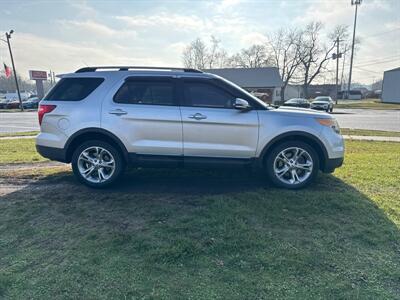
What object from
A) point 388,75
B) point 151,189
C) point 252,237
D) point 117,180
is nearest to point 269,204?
point 252,237

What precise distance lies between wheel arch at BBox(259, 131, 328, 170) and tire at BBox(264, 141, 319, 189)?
0.06 m

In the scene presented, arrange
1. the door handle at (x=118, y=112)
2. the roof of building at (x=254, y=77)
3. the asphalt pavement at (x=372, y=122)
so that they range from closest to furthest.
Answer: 1. the door handle at (x=118, y=112)
2. the asphalt pavement at (x=372, y=122)
3. the roof of building at (x=254, y=77)

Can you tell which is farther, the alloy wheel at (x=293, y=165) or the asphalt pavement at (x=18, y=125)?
the asphalt pavement at (x=18, y=125)

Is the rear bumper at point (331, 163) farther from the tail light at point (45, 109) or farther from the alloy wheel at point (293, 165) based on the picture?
the tail light at point (45, 109)

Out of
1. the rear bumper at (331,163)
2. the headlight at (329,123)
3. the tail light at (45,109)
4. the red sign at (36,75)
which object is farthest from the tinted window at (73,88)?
the red sign at (36,75)

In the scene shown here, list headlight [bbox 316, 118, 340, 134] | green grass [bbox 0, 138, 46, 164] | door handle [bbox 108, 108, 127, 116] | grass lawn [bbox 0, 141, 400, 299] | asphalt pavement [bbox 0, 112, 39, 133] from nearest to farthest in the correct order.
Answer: grass lawn [bbox 0, 141, 400, 299]
door handle [bbox 108, 108, 127, 116]
headlight [bbox 316, 118, 340, 134]
green grass [bbox 0, 138, 46, 164]
asphalt pavement [bbox 0, 112, 39, 133]

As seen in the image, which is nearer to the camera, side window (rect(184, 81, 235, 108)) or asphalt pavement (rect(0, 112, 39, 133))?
side window (rect(184, 81, 235, 108))

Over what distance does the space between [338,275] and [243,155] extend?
7.76 ft

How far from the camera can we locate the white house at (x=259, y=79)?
52469 millimetres

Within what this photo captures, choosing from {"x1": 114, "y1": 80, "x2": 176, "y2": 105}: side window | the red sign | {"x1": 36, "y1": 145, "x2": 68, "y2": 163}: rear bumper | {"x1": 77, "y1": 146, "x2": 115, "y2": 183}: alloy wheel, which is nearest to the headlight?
{"x1": 114, "y1": 80, "x2": 176, "y2": 105}: side window

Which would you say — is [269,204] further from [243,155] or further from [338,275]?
[338,275]

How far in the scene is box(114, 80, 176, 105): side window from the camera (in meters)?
4.73

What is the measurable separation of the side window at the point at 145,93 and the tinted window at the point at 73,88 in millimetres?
455

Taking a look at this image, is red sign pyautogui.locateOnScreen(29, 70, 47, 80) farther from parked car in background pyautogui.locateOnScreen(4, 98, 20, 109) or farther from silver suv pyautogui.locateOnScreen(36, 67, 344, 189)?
silver suv pyautogui.locateOnScreen(36, 67, 344, 189)
